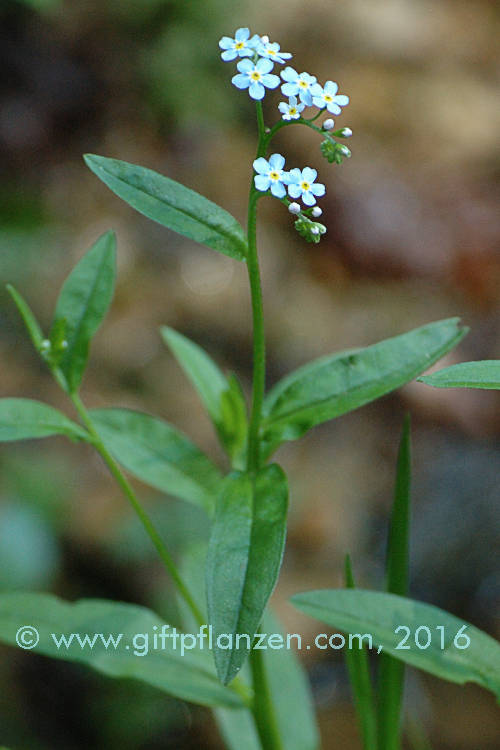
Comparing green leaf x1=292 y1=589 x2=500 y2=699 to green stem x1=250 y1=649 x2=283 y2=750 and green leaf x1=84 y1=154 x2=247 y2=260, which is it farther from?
green leaf x1=84 y1=154 x2=247 y2=260

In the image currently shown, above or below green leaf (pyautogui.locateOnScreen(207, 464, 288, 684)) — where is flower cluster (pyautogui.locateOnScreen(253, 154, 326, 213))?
above

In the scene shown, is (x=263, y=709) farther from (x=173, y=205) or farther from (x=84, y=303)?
(x=173, y=205)

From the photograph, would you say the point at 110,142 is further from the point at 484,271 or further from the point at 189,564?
the point at 189,564

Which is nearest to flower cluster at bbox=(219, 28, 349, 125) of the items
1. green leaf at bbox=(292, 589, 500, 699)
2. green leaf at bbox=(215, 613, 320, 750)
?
green leaf at bbox=(292, 589, 500, 699)

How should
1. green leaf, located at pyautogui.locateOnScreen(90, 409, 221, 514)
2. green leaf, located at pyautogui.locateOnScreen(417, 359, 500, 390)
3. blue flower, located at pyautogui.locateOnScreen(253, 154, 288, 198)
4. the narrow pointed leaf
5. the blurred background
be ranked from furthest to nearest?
the blurred background < the narrow pointed leaf < green leaf, located at pyautogui.locateOnScreen(90, 409, 221, 514) < blue flower, located at pyautogui.locateOnScreen(253, 154, 288, 198) < green leaf, located at pyautogui.locateOnScreen(417, 359, 500, 390)

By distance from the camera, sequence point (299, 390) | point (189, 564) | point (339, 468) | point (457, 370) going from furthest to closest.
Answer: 1. point (339, 468)
2. point (189, 564)
3. point (299, 390)
4. point (457, 370)

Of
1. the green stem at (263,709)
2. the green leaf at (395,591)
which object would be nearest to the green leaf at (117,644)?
the green stem at (263,709)

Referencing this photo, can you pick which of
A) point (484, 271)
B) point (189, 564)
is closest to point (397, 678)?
point (189, 564)
